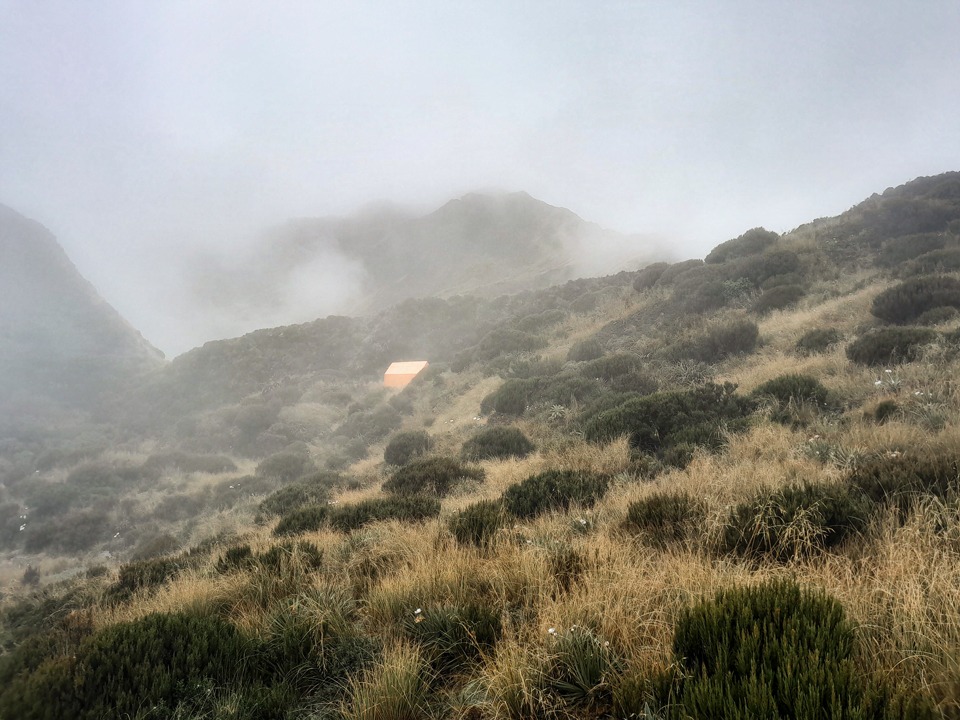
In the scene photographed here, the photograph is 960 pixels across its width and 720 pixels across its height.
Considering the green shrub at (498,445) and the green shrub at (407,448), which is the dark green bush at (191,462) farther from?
the green shrub at (498,445)

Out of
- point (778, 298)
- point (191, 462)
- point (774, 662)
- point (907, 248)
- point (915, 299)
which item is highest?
point (907, 248)

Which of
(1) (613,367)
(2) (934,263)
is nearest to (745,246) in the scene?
(2) (934,263)

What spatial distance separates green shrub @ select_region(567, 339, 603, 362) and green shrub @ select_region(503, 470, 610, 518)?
11.3 meters

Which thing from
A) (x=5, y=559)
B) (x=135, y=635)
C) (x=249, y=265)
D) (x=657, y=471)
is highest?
(x=249, y=265)

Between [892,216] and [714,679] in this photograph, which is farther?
[892,216]

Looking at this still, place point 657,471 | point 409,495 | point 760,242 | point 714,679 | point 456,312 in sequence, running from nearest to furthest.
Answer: point 714,679 → point 657,471 → point 409,495 → point 760,242 → point 456,312

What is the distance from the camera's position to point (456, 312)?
39.5 meters

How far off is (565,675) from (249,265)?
326ft

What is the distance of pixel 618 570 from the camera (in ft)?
10.5

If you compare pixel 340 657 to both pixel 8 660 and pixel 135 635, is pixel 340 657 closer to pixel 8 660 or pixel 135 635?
pixel 135 635

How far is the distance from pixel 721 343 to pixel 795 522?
34.0ft

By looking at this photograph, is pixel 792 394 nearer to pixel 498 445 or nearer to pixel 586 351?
pixel 498 445

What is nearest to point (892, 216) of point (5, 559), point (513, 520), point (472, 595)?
point (513, 520)

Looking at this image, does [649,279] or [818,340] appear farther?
[649,279]
